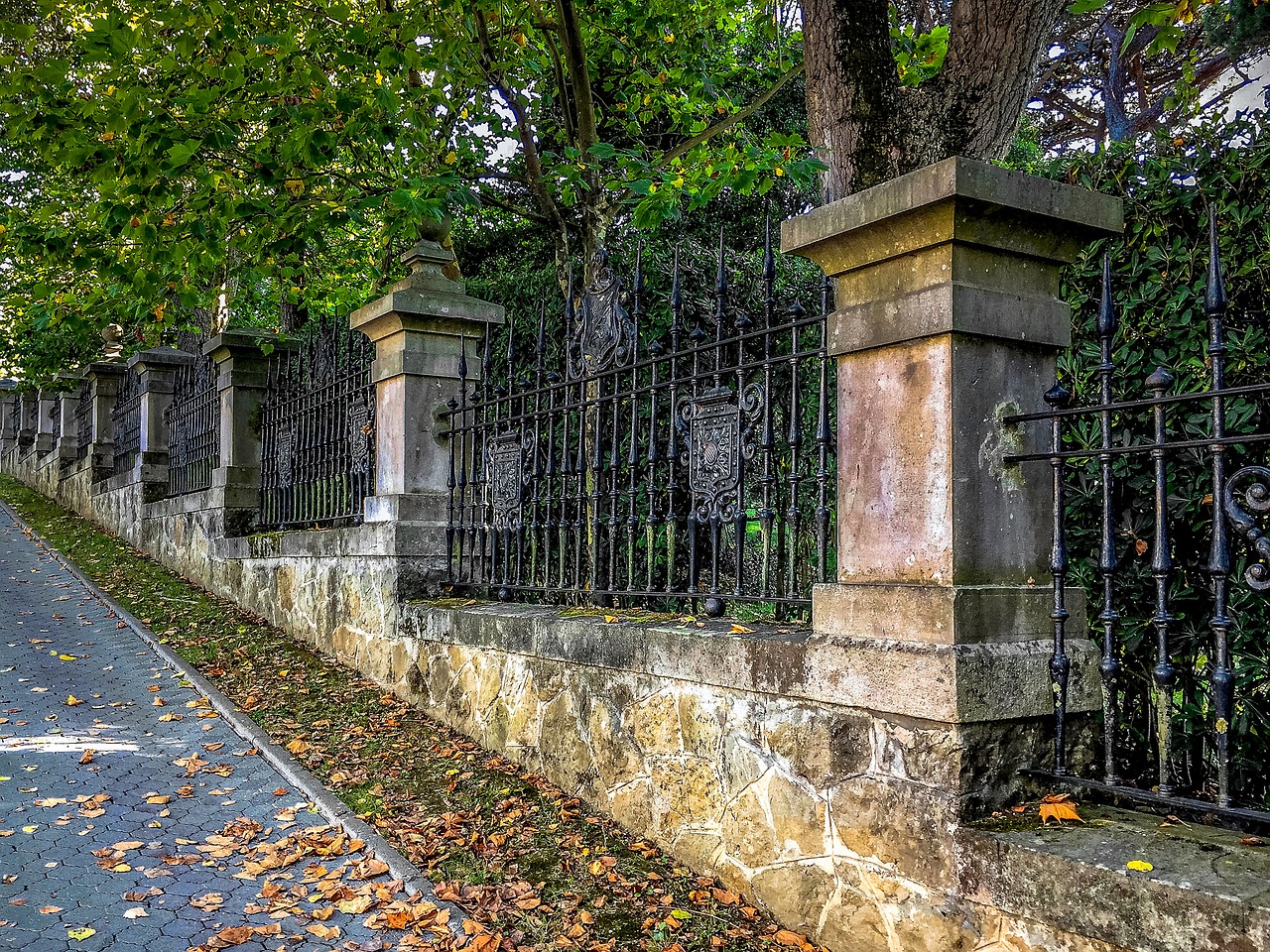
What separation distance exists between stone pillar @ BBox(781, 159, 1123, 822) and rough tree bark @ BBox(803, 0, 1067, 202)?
2.29 m

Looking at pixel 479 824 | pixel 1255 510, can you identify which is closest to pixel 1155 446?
pixel 1255 510

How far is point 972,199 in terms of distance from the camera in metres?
2.90

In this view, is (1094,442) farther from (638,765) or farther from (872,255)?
(638,765)

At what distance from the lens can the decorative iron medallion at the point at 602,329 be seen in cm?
489

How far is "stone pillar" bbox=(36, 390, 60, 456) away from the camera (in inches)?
822

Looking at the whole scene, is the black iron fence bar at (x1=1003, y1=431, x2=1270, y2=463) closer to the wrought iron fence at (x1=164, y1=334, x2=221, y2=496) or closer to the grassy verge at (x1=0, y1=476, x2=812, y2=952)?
the grassy verge at (x1=0, y1=476, x2=812, y2=952)

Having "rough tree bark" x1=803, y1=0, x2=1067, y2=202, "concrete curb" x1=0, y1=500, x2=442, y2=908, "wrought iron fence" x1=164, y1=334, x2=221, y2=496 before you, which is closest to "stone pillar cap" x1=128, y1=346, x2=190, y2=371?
"wrought iron fence" x1=164, y1=334, x2=221, y2=496

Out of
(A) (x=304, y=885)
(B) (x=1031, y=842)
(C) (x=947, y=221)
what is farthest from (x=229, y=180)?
(B) (x=1031, y=842)

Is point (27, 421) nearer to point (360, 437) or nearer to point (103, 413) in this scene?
point (103, 413)

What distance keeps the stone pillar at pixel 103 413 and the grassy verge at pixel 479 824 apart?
9099mm

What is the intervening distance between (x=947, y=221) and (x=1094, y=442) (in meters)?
1.06

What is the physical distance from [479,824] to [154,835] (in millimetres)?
1454

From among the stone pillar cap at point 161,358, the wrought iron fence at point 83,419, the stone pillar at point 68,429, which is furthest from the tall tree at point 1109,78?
the stone pillar at point 68,429

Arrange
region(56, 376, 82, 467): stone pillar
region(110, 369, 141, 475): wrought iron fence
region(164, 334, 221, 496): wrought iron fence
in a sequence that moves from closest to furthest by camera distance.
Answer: region(164, 334, 221, 496): wrought iron fence < region(110, 369, 141, 475): wrought iron fence < region(56, 376, 82, 467): stone pillar
